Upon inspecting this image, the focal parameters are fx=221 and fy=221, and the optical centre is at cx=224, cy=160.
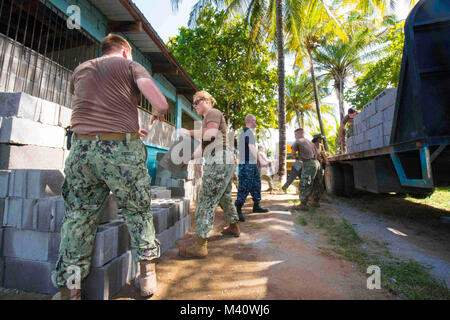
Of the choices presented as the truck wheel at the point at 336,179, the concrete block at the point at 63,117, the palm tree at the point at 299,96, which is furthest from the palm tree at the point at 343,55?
the concrete block at the point at 63,117

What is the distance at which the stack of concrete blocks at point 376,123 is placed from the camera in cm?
397

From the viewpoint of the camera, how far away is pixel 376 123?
449 centimetres

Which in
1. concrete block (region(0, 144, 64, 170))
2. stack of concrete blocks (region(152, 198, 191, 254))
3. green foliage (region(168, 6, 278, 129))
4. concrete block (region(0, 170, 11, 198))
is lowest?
stack of concrete blocks (region(152, 198, 191, 254))

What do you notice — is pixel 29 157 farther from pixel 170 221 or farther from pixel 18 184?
pixel 170 221

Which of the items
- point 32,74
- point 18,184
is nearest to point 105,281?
point 18,184

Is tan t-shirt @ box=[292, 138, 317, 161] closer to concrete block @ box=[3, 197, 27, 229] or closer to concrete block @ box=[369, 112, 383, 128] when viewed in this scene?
concrete block @ box=[369, 112, 383, 128]

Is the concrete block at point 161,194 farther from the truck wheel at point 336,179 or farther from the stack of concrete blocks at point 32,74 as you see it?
the truck wheel at point 336,179

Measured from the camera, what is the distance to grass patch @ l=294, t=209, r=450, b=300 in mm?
1761

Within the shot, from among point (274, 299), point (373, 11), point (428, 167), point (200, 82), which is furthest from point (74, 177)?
point (373, 11)

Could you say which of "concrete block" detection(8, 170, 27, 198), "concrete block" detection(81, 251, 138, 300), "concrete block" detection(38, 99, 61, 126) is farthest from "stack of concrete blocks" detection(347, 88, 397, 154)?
"concrete block" detection(38, 99, 61, 126)

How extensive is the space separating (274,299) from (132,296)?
1.07 meters

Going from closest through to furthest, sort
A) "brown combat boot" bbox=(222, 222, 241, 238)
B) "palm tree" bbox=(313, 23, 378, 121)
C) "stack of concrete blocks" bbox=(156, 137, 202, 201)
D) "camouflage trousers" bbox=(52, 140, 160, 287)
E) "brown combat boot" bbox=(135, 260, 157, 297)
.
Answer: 1. "camouflage trousers" bbox=(52, 140, 160, 287)
2. "brown combat boot" bbox=(135, 260, 157, 297)
3. "brown combat boot" bbox=(222, 222, 241, 238)
4. "stack of concrete blocks" bbox=(156, 137, 202, 201)
5. "palm tree" bbox=(313, 23, 378, 121)

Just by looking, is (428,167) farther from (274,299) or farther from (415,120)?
(274,299)

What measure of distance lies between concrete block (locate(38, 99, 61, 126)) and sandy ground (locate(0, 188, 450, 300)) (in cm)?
175
